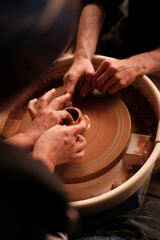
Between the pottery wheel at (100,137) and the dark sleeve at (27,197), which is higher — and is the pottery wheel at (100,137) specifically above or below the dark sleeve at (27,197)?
below

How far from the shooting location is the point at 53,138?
2.85 feet

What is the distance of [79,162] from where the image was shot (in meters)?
1.07

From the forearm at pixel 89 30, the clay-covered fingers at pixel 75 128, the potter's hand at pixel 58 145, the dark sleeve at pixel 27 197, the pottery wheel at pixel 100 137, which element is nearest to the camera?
the dark sleeve at pixel 27 197

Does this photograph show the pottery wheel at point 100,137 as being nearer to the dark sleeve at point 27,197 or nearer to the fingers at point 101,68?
the fingers at point 101,68

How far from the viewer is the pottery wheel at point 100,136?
1.05 meters

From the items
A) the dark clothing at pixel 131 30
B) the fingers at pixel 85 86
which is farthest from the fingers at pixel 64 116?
the dark clothing at pixel 131 30

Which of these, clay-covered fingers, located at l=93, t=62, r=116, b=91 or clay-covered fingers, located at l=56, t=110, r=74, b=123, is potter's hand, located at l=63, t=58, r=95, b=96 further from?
clay-covered fingers, located at l=56, t=110, r=74, b=123

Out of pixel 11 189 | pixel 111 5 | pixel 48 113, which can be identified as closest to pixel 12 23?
pixel 11 189

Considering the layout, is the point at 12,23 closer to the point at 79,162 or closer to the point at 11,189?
the point at 11,189

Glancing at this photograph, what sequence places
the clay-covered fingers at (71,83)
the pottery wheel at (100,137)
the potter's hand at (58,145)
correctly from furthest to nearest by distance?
1. the clay-covered fingers at (71,83)
2. the pottery wheel at (100,137)
3. the potter's hand at (58,145)

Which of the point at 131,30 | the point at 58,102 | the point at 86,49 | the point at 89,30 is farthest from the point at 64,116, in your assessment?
the point at 131,30

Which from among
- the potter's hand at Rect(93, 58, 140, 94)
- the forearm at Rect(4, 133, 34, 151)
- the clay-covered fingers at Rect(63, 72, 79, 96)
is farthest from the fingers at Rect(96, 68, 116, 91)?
the forearm at Rect(4, 133, 34, 151)

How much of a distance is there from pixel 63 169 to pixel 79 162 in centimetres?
9

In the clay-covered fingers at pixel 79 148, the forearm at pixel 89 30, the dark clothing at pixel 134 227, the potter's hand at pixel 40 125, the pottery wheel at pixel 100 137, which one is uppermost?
the forearm at pixel 89 30
